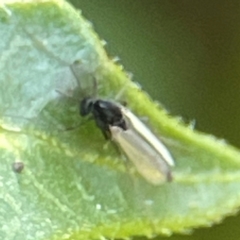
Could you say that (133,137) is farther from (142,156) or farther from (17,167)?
(17,167)

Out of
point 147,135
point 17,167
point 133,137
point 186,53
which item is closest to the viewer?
point 17,167

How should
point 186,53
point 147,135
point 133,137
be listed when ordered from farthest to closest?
1. point 186,53
2. point 133,137
3. point 147,135

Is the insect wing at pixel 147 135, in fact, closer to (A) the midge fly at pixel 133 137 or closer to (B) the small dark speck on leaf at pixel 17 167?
(A) the midge fly at pixel 133 137

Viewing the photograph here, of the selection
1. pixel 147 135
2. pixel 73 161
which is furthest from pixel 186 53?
pixel 73 161

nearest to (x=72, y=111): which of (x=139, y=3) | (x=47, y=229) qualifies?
(x=47, y=229)

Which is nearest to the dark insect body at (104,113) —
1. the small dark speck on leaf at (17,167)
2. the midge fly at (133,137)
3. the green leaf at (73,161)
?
the midge fly at (133,137)

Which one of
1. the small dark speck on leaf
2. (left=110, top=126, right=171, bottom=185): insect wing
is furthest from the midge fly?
the small dark speck on leaf
